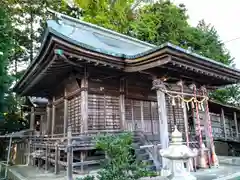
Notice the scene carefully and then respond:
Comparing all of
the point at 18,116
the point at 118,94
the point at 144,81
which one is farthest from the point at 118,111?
the point at 18,116

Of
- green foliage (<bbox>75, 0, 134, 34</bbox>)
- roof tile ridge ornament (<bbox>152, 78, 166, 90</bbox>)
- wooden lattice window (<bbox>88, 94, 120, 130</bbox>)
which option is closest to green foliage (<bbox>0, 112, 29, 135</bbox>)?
green foliage (<bbox>75, 0, 134, 34</bbox>)

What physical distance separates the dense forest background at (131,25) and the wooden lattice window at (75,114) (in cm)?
1027

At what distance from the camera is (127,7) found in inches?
758

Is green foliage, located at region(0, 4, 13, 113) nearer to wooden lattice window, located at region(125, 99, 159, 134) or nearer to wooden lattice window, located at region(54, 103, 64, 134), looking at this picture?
wooden lattice window, located at region(54, 103, 64, 134)

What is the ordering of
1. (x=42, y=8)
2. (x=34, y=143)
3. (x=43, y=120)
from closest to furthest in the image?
1. (x=34, y=143)
2. (x=43, y=120)
3. (x=42, y=8)

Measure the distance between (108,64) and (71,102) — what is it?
105 inches

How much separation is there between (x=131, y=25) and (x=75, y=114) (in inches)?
520

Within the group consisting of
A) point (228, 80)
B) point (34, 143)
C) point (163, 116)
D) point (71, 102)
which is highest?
point (228, 80)

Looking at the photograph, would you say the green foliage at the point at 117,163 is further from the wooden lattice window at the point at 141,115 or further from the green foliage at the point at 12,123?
the green foliage at the point at 12,123

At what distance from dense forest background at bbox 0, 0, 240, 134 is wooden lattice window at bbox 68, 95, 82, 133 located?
1027 centimetres

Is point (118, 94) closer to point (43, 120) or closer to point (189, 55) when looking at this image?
point (189, 55)

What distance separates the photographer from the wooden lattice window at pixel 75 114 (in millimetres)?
7416

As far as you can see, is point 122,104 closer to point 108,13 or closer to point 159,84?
point 159,84

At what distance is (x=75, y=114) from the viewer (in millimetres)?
7730
